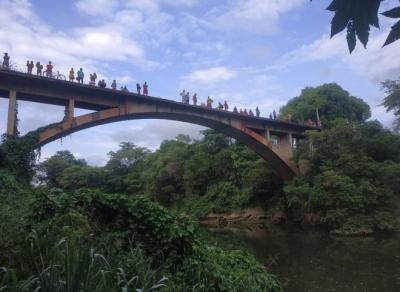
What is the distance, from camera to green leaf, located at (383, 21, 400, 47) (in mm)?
1391

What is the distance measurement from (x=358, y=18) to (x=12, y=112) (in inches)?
598

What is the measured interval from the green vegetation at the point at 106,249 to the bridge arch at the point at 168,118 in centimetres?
1082

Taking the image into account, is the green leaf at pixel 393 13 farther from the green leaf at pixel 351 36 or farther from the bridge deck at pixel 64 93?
the bridge deck at pixel 64 93

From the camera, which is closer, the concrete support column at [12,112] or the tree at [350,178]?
the concrete support column at [12,112]

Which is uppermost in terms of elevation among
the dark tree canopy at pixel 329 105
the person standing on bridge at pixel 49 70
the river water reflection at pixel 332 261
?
the dark tree canopy at pixel 329 105

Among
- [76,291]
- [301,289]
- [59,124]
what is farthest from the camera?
[59,124]

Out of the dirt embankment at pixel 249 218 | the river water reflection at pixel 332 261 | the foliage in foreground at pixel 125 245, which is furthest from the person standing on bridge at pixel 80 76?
the dirt embankment at pixel 249 218

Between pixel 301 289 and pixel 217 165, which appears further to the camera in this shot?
pixel 217 165

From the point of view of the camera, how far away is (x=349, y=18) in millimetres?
1430

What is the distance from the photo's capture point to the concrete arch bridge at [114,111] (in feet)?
49.7

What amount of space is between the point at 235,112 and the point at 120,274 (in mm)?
20175

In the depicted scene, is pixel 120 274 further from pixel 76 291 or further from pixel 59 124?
pixel 59 124

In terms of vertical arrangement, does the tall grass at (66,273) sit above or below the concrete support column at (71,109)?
below

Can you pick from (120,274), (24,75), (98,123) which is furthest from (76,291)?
(98,123)
